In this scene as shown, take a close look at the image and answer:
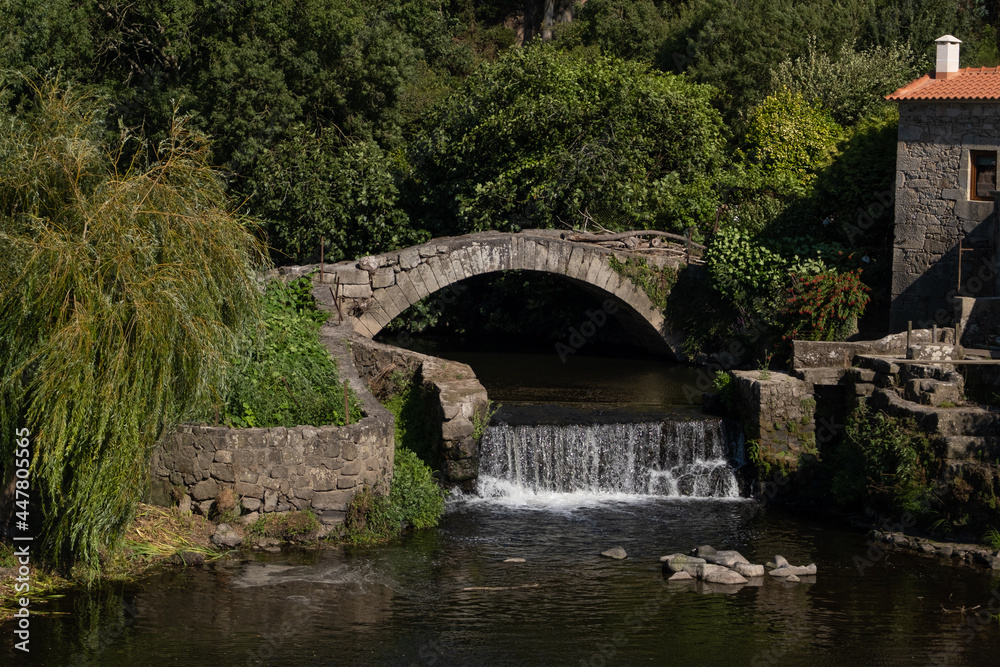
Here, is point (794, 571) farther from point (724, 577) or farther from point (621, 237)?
point (621, 237)

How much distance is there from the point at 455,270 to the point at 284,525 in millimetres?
9585

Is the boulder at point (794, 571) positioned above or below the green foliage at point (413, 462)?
below

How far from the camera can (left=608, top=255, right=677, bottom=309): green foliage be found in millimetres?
25016

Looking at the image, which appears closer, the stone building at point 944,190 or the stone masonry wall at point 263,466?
the stone masonry wall at point 263,466

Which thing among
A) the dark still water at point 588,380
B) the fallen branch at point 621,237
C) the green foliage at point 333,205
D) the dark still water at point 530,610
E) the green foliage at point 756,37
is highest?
the green foliage at point 756,37

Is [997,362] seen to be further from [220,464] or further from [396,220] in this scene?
[396,220]

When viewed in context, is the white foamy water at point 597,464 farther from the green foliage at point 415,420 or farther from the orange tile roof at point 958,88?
the orange tile roof at point 958,88

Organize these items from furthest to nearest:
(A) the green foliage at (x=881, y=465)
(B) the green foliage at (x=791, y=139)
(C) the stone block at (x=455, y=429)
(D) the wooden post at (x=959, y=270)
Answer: (B) the green foliage at (x=791, y=139)
(D) the wooden post at (x=959, y=270)
(C) the stone block at (x=455, y=429)
(A) the green foliage at (x=881, y=465)

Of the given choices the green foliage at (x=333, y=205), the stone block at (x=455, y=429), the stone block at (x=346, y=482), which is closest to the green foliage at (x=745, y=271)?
the green foliage at (x=333, y=205)

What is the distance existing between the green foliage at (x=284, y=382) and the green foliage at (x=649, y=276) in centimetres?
834

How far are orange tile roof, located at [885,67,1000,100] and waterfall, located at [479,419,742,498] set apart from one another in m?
8.25

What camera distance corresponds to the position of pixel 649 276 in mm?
25250

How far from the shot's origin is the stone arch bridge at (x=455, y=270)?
23.3m

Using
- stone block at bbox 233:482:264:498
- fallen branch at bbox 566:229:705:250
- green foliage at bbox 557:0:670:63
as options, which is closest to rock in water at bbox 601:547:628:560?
stone block at bbox 233:482:264:498
